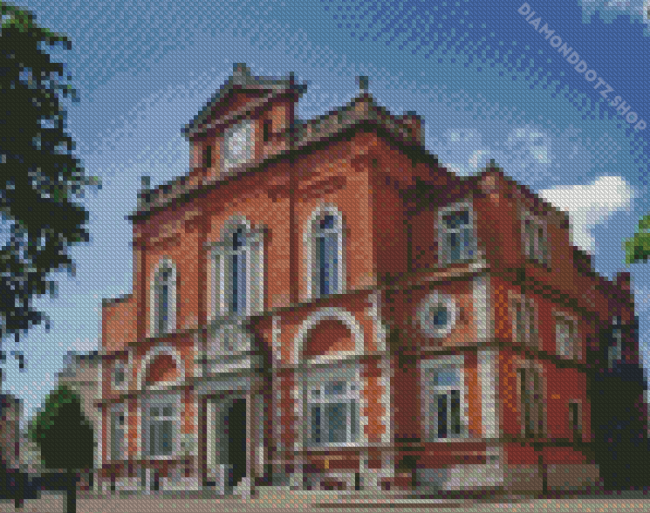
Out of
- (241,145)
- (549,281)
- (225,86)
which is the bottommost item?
(549,281)

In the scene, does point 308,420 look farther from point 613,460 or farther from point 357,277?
point 613,460

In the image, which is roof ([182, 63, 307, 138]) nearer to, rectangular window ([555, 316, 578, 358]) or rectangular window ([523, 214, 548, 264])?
rectangular window ([523, 214, 548, 264])

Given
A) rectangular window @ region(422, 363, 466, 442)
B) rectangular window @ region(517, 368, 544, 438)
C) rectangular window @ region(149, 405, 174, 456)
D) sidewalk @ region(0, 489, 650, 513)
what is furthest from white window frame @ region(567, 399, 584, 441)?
rectangular window @ region(149, 405, 174, 456)

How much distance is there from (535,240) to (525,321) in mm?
3802

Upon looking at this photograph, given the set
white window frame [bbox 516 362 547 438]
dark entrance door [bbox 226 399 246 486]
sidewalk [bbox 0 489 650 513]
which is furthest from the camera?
dark entrance door [bbox 226 399 246 486]

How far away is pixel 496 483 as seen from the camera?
2300 cm

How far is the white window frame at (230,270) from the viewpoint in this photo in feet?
96.7

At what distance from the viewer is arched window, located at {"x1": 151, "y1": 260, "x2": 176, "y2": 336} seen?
32.6 m

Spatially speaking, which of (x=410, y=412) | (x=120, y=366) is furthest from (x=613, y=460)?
(x=120, y=366)

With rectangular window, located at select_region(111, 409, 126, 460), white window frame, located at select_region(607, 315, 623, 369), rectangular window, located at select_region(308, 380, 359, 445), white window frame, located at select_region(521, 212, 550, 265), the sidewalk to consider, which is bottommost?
the sidewalk

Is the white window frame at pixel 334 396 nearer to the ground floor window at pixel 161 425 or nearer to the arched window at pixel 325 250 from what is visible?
the arched window at pixel 325 250

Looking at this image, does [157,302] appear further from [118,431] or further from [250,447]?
[250,447]

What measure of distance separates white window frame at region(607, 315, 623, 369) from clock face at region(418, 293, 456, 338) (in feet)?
29.4

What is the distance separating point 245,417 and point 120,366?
670cm
